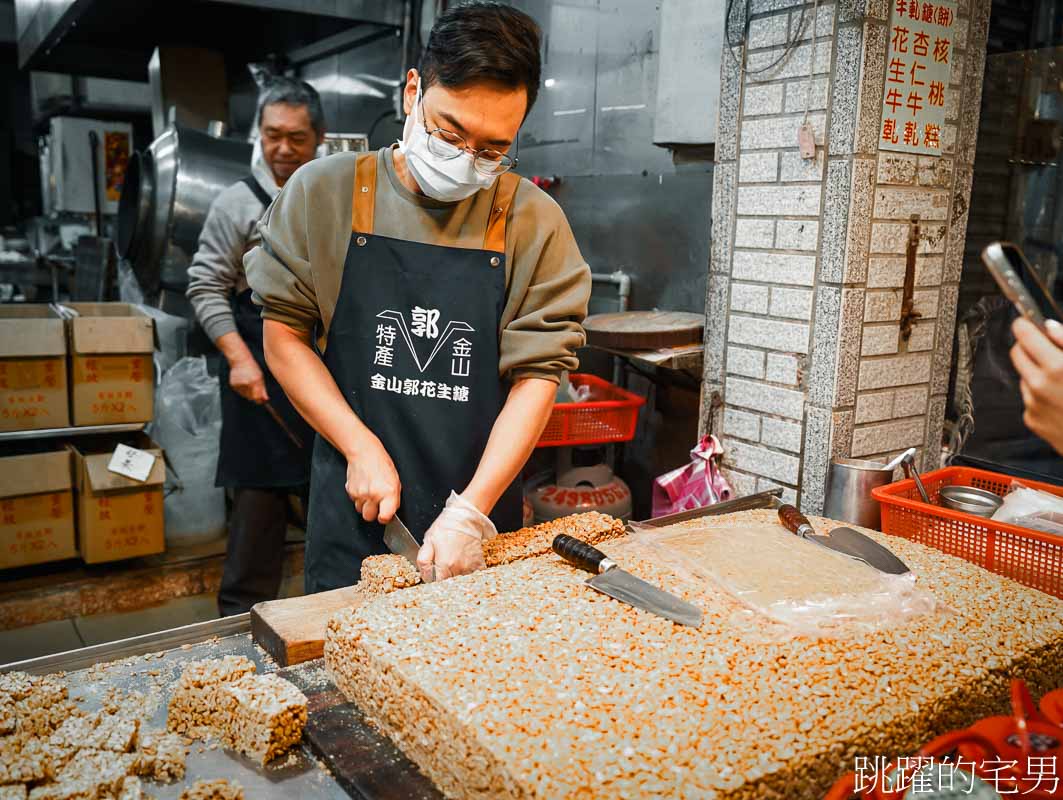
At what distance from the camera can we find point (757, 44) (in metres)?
2.88

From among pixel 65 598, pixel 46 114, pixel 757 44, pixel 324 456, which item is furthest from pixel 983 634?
pixel 46 114

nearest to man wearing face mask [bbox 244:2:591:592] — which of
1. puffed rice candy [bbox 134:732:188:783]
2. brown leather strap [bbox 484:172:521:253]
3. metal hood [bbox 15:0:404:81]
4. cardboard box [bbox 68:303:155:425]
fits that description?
brown leather strap [bbox 484:172:521:253]

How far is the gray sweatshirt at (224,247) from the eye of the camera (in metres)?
3.12

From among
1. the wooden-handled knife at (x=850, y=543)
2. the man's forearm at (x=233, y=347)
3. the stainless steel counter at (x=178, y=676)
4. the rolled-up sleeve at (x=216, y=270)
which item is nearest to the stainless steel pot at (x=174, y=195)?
Answer: the rolled-up sleeve at (x=216, y=270)

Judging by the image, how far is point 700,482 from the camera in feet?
10.5

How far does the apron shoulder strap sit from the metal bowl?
7.93ft

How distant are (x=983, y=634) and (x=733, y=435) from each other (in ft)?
5.92

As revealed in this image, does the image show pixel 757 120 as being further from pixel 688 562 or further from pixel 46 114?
pixel 46 114

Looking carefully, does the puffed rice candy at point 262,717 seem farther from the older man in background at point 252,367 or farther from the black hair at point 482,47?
the older man in background at point 252,367

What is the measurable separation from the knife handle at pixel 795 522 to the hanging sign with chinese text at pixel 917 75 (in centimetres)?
140

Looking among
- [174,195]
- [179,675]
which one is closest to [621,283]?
[174,195]

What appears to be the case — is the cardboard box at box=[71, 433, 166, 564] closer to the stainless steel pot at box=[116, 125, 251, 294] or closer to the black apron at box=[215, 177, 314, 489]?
the black apron at box=[215, 177, 314, 489]

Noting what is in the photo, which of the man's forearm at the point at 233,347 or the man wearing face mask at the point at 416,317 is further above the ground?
the man wearing face mask at the point at 416,317

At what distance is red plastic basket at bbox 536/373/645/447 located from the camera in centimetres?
340
